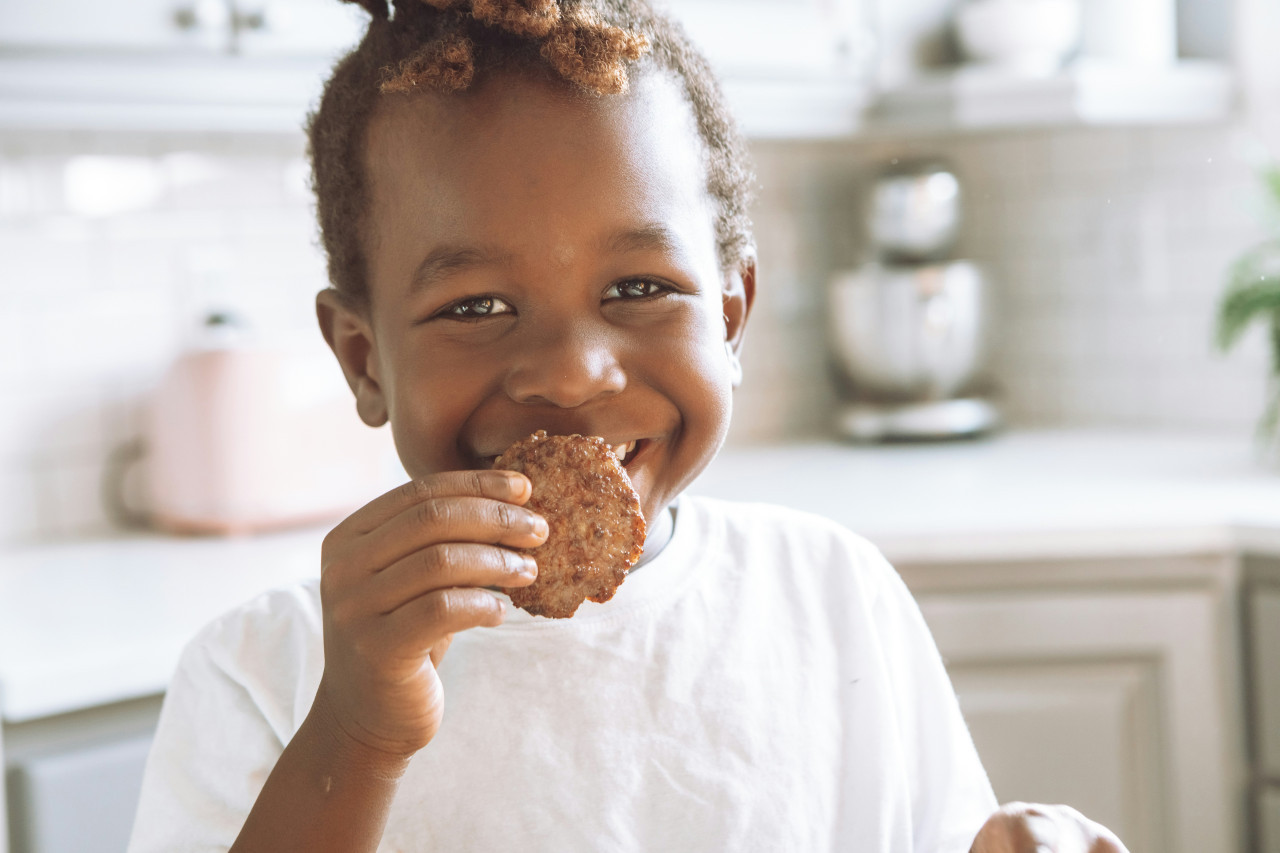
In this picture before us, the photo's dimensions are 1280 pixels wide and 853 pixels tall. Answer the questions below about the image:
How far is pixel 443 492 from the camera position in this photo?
67cm

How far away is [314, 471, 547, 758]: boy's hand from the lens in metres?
0.65

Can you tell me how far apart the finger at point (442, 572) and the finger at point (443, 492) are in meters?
0.03

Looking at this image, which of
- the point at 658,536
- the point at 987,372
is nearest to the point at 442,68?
the point at 658,536

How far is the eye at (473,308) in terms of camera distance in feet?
2.57

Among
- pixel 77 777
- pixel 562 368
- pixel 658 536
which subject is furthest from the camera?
pixel 77 777

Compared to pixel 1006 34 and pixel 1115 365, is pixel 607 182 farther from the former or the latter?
pixel 1115 365

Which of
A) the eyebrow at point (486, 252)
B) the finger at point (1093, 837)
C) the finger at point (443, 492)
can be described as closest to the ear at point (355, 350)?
the eyebrow at point (486, 252)

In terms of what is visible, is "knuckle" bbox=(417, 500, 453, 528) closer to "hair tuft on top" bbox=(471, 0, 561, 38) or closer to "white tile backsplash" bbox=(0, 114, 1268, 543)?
"hair tuft on top" bbox=(471, 0, 561, 38)

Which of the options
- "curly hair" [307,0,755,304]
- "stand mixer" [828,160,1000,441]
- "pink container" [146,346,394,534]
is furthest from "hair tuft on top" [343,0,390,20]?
"stand mixer" [828,160,1000,441]

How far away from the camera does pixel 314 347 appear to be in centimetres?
184

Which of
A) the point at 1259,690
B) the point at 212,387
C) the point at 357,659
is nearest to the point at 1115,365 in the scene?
the point at 1259,690

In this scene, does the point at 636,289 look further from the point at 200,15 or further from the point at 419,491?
the point at 200,15

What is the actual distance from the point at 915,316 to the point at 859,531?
766 millimetres

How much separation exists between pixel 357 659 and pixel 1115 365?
1.98 metres
